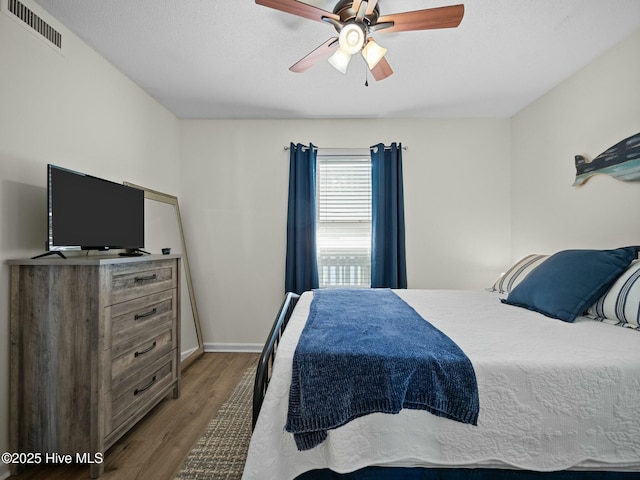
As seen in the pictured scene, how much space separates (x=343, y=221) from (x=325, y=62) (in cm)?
164

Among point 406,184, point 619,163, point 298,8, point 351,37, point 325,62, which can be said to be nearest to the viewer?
point 298,8

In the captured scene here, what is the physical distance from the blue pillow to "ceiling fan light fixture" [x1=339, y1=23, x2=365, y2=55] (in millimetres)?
1692

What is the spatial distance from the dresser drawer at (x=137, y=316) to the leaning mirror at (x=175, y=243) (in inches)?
20.2

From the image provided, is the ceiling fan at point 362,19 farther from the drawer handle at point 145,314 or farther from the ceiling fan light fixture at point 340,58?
the drawer handle at point 145,314

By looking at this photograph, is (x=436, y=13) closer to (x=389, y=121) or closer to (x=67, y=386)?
(x=389, y=121)

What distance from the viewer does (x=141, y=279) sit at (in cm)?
199

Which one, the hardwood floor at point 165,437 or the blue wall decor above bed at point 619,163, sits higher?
the blue wall decor above bed at point 619,163

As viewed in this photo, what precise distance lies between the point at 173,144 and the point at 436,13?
2.82 m

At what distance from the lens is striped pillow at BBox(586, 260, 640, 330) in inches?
60.6

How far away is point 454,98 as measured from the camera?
3045 millimetres

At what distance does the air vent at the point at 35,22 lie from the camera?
67.8 inches

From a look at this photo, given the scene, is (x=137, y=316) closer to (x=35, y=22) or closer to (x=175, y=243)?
(x=175, y=243)

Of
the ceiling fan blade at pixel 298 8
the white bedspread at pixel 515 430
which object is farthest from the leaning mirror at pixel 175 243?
the white bedspread at pixel 515 430

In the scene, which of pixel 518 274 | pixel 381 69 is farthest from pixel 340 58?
pixel 518 274
